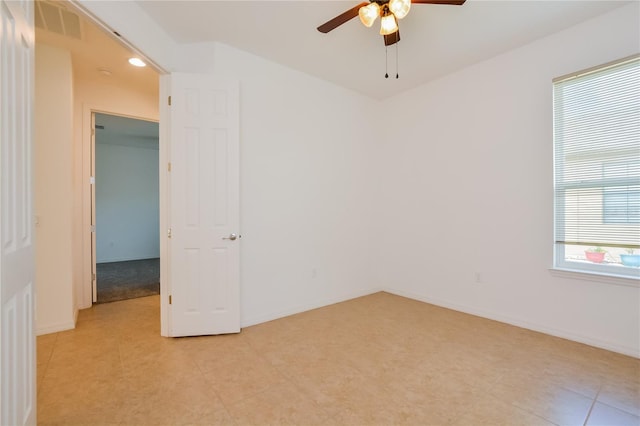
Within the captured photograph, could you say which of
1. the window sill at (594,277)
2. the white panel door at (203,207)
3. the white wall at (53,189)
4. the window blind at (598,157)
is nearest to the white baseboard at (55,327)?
the white wall at (53,189)

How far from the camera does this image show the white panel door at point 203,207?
2801 millimetres

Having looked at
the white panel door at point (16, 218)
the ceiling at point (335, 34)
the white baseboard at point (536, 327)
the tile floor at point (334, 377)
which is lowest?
the tile floor at point (334, 377)

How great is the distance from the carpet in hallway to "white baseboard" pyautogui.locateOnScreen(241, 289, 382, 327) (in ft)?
6.62

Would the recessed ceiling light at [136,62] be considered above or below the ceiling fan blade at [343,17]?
above

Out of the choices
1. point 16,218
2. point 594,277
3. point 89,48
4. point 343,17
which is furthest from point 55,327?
point 594,277

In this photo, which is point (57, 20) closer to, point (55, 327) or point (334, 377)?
point (55, 327)

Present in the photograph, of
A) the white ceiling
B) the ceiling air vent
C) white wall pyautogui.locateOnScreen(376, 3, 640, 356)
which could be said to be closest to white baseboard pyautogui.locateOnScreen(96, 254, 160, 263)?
the ceiling air vent

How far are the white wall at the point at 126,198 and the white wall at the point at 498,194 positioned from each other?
6.11 m

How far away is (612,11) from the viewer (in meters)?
2.52

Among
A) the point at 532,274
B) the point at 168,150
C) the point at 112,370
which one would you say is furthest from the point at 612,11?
the point at 112,370

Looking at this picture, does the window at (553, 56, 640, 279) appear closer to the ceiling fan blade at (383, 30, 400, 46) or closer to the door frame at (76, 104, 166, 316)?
the ceiling fan blade at (383, 30, 400, 46)

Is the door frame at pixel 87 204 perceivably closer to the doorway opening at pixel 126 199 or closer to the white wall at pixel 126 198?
the doorway opening at pixel 126 199

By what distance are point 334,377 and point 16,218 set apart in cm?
205

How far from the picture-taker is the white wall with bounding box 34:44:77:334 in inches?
114
